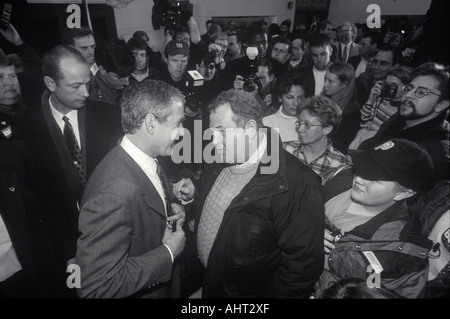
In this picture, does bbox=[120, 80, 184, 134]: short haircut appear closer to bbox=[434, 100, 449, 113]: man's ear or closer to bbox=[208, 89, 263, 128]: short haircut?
bbox=[208, 89, 263, 128]: short haircut

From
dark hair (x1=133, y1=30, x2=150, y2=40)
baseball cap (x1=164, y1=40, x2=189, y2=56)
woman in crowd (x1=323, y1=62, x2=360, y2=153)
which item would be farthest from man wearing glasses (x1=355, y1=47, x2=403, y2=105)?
dark hair (x1=133, y1=30, x2=150, y2=40)

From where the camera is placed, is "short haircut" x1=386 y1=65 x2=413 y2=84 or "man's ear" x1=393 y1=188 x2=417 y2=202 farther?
"short haircut" x1=386 y1=65 x2=413 y2=84

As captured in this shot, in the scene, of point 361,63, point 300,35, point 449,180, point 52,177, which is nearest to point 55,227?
point 52,177

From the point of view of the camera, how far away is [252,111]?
62.9 inches

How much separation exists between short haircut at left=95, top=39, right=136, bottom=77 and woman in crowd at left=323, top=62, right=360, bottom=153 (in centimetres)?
216

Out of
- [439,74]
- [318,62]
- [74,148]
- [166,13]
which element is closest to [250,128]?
[74,148]

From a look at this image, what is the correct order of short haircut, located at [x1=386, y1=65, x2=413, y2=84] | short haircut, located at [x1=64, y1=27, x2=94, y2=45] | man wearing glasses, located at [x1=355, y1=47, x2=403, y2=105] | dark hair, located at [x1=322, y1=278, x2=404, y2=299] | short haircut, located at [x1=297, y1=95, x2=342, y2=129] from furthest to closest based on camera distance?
man wearing glasses, located at [x1=355, y1=47, x2=403, y2=105] < short haircut, located at [x1=64, y1=27, x2=94, y2=45] < short haircut, located at [x1=386, y1=65, x2=413, y2=84] < short haircut, located at [x1=297, y1=95, x2=342, y2=129] < dark hair, located at [x1=322, y1=278, x2=404, y2=299]

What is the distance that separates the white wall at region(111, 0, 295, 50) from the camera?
11.4ft

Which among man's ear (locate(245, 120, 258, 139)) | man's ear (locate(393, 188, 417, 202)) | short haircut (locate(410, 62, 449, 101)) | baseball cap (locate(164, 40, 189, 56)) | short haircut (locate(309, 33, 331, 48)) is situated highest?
short haircut (locate(309, 33, 331, 48))

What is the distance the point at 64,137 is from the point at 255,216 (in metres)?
1.54

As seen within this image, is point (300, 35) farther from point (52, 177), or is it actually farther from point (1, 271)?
point (1, 271)

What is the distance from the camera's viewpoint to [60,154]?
200 centimetres

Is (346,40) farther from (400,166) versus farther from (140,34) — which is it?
(400,166)
